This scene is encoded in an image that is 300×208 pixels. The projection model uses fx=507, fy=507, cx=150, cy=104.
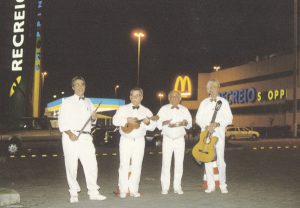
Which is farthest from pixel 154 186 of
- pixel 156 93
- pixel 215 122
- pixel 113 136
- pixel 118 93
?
pixel 118 93

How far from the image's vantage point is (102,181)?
34.6ft

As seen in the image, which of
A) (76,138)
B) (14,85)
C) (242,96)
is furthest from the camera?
(242,96)

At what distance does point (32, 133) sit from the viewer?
20516mm

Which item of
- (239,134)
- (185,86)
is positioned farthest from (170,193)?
(239,134)

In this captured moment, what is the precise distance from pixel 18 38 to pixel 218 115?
30.2 meters

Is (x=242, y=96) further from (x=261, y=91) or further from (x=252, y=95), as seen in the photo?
(x=261, y=91)

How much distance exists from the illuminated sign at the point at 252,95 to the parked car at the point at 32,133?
3498 centimetres

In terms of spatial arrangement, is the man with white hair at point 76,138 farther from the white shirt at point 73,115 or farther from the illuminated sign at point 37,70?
the illuminated sign at point 37,70

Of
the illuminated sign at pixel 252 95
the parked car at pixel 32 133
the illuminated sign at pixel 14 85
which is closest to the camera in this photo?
the parked car at pixel 32 133

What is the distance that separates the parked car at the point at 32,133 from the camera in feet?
66.6

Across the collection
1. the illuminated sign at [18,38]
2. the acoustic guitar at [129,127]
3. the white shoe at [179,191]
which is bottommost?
the white shoe at [179,191]

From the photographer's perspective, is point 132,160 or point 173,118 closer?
point 132,160

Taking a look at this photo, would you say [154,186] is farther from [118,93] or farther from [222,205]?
[118,93]

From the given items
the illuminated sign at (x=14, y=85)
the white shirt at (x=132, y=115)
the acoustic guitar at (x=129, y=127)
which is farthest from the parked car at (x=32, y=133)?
the illuminated sign at (x=14, y=85)
